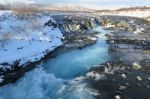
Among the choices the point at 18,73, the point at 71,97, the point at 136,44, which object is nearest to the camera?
the point at 71,97

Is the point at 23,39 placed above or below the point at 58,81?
above

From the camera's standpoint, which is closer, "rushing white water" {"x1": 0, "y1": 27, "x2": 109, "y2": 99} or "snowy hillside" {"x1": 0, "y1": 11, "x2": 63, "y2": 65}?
"rushing white water" {"x1": 0, "y1": 27, "x2": 109, "y2": 99}

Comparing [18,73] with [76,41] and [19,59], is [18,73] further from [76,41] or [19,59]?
[76,41]

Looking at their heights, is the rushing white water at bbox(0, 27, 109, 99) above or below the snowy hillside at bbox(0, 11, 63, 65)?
below

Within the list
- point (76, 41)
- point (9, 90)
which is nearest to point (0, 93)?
point (9, 90)

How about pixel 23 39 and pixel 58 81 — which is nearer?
pixel 58 81
